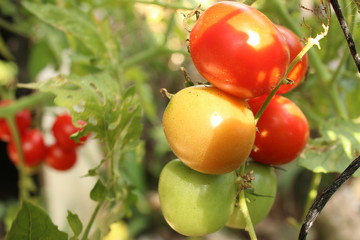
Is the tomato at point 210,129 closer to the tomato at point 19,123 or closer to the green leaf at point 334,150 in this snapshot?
the green leaf at point 334,150

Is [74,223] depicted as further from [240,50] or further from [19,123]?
[19,123]

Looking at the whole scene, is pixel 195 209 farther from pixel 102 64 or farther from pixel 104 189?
pixel 102 64

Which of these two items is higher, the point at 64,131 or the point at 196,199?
the point at 196,199

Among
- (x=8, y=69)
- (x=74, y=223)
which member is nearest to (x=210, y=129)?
(x=74, y=223)

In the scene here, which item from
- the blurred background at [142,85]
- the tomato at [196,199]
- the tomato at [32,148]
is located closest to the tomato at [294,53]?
the blurred background at [142,85]

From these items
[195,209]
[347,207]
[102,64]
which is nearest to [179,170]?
[195,209]

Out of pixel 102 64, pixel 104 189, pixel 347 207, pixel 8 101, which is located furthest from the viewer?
pixel 347 207
